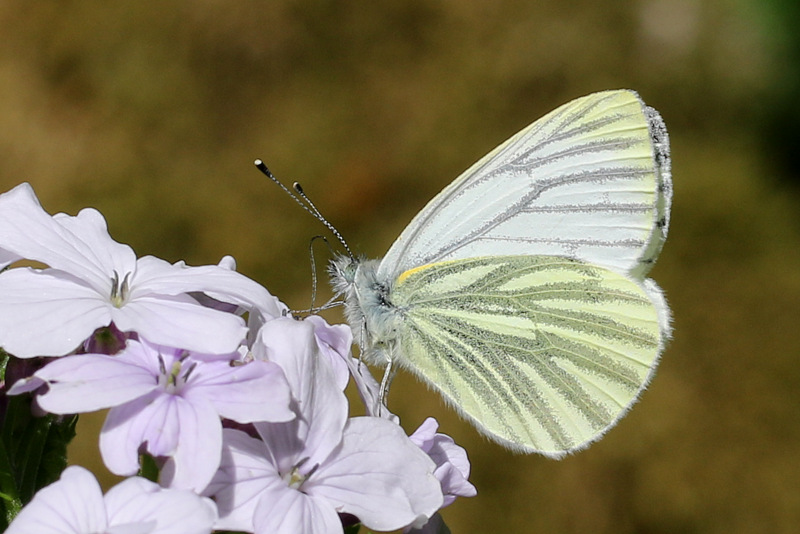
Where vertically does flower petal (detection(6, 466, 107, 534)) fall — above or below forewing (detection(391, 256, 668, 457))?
above

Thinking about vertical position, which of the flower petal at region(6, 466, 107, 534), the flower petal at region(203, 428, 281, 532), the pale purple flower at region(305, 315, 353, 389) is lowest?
the flower petal at region(203, 428, 281, 532)

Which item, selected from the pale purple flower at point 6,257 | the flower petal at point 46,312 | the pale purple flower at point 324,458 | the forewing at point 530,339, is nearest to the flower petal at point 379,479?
the pale purple flower at point 324,458

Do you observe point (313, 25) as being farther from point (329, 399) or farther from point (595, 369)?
point (329, 399)

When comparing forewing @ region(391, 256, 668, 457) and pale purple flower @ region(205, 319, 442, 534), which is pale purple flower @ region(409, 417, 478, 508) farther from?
forewing @ region(391, 256, 668, 457)

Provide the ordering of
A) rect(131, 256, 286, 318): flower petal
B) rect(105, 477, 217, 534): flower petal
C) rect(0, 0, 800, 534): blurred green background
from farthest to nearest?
rect(0, 0, 800, 534): blurred green background → rect(131, 256, 286, 318): flower petal → rect(105, 477, 217, 534): flower petal

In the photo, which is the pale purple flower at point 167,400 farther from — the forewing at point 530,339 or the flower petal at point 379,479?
the forewing at point 530,339

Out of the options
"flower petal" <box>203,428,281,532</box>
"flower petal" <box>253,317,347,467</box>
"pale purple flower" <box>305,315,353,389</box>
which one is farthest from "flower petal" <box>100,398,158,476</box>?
"pale purple flower" <box>305,315,353,389</box>

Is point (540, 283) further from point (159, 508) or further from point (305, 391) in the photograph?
point (159, 508)

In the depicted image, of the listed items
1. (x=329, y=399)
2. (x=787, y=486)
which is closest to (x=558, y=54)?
(x=787, y=486)
